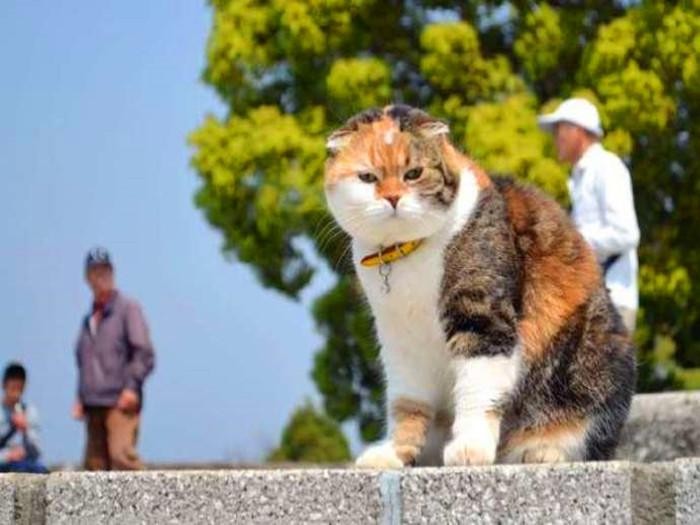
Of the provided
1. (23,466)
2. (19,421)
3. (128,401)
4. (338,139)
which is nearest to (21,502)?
(338,139)

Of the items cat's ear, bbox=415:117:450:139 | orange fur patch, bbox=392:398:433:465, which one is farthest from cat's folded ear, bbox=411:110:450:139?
orange fur patch, bbox=392:398:433:465

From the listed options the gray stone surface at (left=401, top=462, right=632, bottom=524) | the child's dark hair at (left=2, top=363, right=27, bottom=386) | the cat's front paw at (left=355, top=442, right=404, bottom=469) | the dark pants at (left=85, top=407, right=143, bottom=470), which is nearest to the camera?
the gray stone surface at (left=401, top=462, right=632, bottom=524)

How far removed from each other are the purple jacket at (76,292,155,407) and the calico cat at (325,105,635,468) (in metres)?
7.16

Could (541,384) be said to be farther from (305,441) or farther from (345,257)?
(305,441)

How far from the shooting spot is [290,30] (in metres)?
19.5

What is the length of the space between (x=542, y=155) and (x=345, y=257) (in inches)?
479

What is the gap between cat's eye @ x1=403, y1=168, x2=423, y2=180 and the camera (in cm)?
496

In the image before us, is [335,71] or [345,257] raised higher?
[335,71]

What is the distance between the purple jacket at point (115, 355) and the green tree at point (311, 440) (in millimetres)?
7956

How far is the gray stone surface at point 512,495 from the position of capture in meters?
4.55

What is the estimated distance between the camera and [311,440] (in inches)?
806

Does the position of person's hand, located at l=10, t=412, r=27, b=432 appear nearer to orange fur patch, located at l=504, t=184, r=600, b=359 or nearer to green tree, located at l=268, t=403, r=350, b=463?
orange fur patch, located at l=504, t=184, r=600, b=359

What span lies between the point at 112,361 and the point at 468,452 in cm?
769

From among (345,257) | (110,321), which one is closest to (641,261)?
(110,321)
